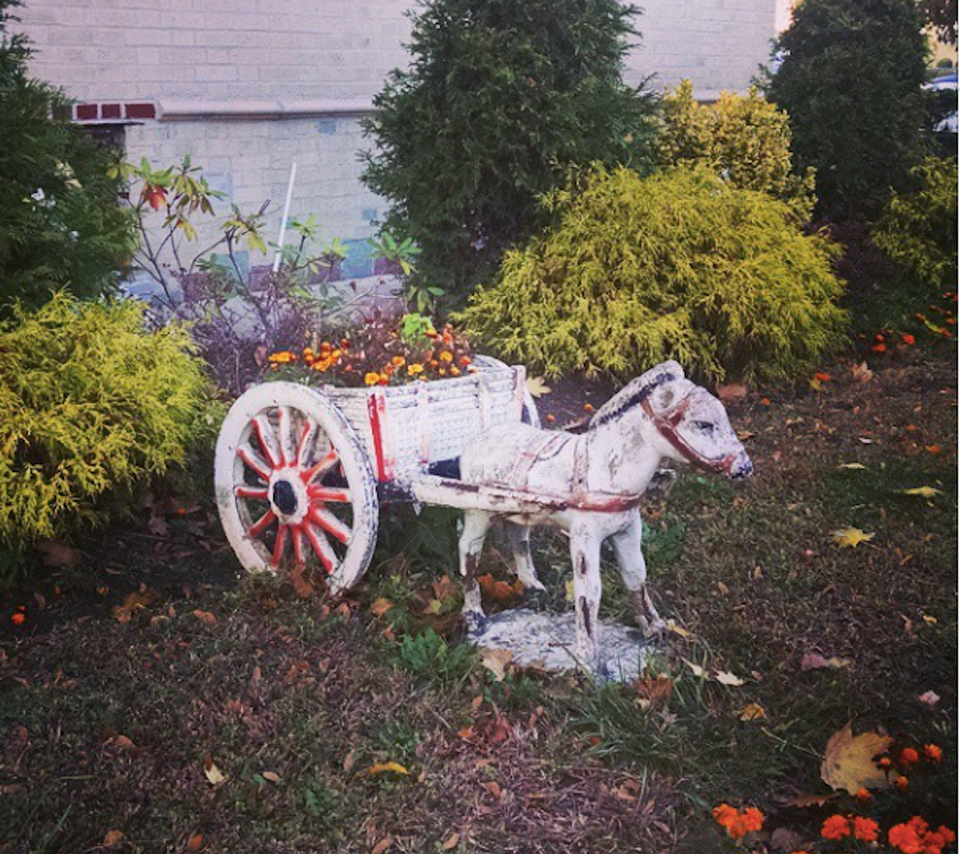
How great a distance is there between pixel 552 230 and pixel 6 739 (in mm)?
4009

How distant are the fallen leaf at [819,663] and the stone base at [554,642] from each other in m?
0.47

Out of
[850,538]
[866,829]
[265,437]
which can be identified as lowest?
[866,829]

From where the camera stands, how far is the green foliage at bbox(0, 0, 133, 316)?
4324 mm

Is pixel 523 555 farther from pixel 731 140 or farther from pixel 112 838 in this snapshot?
pixel 731 140

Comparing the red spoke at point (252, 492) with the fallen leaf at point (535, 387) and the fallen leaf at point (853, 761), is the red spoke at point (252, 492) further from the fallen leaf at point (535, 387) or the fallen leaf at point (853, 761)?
the fallen leaf at point (853, 761)

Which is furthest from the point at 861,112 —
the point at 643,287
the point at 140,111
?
the point at 140,111

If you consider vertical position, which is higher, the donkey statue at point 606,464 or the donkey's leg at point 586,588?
the donkey statue at point 606,464

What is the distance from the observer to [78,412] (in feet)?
13.5

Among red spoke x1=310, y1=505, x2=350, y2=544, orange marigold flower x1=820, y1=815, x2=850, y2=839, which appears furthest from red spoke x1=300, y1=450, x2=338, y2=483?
orange marigold flower x1=820, y1=815, x2=850, y2=839

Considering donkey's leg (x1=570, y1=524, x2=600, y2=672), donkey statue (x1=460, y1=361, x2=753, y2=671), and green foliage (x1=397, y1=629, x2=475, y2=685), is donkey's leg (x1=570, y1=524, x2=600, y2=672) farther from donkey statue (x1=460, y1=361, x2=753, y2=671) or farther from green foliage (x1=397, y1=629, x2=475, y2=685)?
green foliage (x1=397, y1=629, x2=475, y2=685)

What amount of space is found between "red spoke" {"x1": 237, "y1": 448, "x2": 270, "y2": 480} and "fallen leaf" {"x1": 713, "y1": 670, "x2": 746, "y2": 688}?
1.67m

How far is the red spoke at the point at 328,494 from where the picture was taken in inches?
147

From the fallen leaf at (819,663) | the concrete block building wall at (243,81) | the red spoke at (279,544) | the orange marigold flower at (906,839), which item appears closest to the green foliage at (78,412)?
the red spoke at (279,544)

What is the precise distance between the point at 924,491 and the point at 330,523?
245 centimetres
